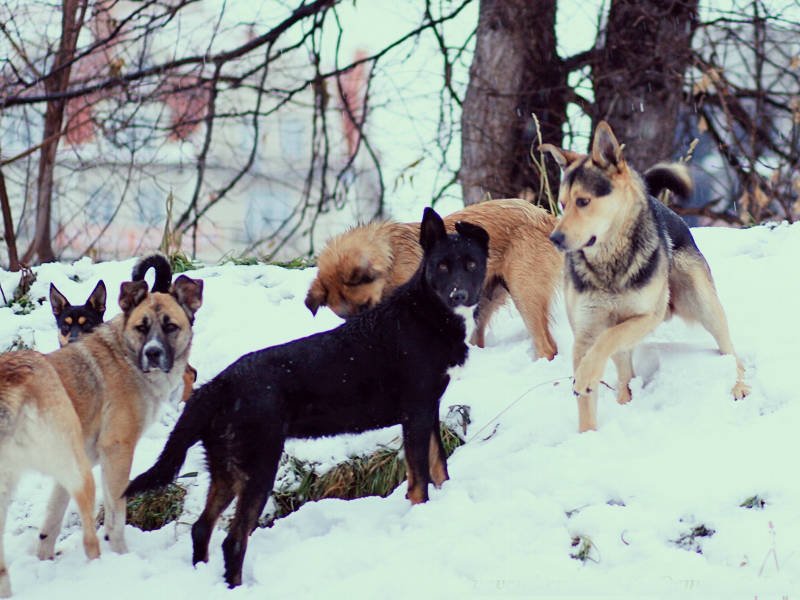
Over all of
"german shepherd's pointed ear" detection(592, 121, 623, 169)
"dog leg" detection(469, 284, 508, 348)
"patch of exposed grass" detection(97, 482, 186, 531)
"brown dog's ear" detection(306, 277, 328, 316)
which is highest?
"german shepherd's pointed ear" detection(592, 121, 623, 169)

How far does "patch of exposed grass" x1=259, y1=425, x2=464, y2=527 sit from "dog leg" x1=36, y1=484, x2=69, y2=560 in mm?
1300

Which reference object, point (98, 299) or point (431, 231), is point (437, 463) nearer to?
point (431, 231)

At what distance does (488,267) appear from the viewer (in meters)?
8.38

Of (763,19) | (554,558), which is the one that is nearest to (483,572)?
(554,558)

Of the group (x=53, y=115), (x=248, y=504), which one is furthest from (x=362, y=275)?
(x=53, y=115)

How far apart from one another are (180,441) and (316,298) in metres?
3.33

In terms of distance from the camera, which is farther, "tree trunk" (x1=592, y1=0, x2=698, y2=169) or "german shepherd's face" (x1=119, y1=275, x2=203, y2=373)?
"tree trunk" (x1=592, y1=0, x2=698, y2=169)

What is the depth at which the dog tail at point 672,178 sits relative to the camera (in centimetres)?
740

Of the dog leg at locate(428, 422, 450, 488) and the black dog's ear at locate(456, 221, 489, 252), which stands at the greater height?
the black dog's ear at locate(456, 221, 489, 252)

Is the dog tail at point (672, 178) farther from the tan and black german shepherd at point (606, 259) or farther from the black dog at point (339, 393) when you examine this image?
the black dog at point (339, 393)

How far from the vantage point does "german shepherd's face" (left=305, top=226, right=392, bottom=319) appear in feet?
28.2

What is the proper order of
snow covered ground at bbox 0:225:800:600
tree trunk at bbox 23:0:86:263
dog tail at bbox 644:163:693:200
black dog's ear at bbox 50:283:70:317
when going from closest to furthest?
1. snow covered ground at bbox 0:225:800:600
2. dog tail at bbox 644:163:693:200
3. black dog's ear at bbox 50:283:70:317
4. tree trunk at bbox 23:0:86:263

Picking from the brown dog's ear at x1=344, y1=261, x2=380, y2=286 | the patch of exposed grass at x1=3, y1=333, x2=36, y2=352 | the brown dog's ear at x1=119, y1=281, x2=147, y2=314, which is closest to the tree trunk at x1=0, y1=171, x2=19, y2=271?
the patch of exposed grass at x1=3, y1=333, x2=36, y2=352

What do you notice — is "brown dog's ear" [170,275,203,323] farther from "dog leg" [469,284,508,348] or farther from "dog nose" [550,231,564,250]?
"dog leg" [469,284,508,348]
